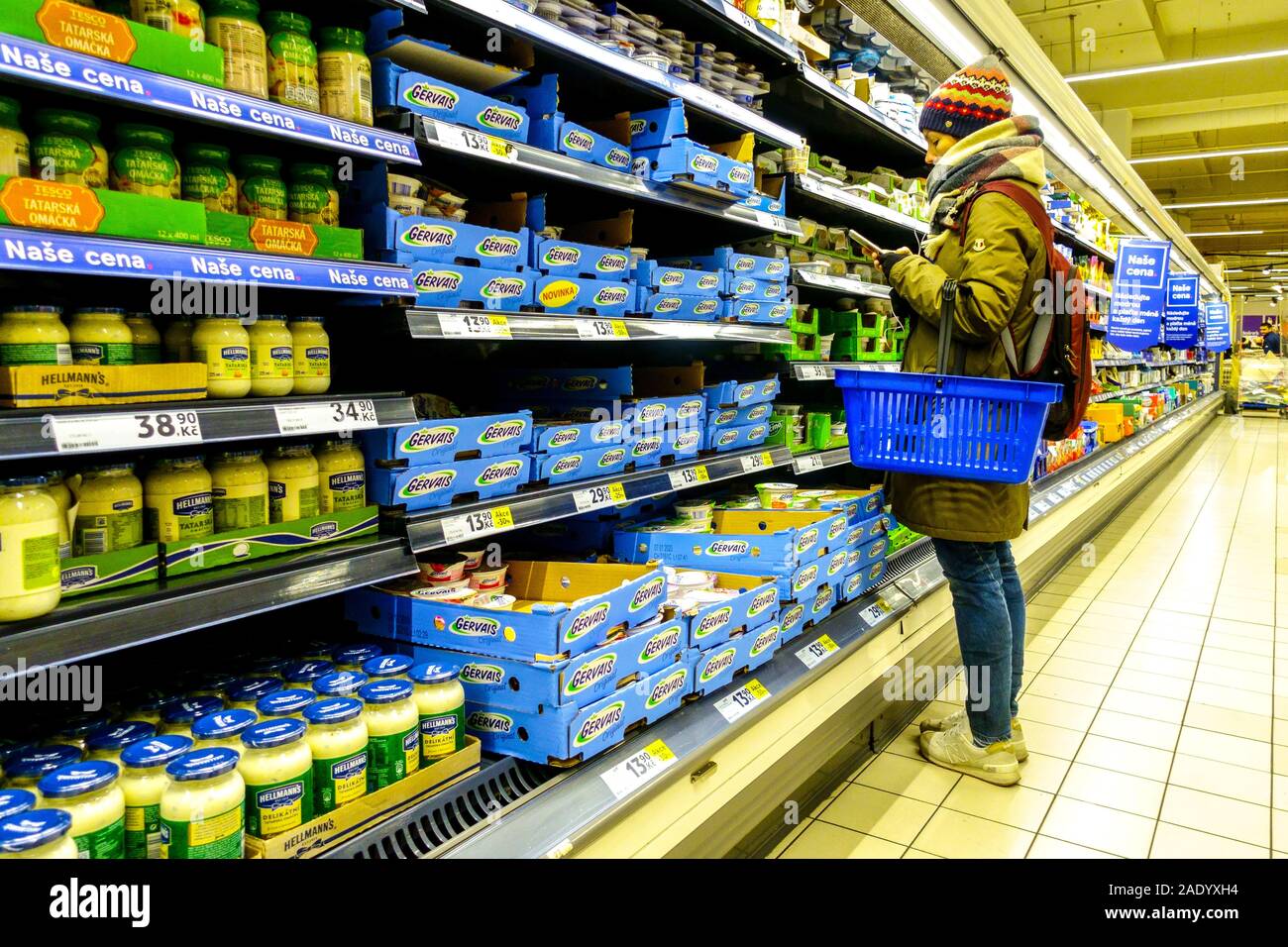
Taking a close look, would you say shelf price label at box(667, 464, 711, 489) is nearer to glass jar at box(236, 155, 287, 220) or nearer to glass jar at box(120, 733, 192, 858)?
glass jar at box(236, 155, 287, 220)

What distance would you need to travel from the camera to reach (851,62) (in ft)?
12.0

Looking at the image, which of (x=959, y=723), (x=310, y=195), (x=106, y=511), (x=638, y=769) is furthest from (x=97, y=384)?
(x=959, y=723)

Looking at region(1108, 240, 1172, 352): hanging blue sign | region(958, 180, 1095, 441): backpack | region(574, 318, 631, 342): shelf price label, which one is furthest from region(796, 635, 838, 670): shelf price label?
region(1108, 240, 1172, 352): hanging blue sign

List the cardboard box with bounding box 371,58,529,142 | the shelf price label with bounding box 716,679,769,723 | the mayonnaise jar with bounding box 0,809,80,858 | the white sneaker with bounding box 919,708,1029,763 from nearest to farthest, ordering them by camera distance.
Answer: the mayonnaise jar with bounding box 0,809,80,858 → the cardboard box with bounding box 371,58,529,142 → the shelf price label with bounding box 716,679,769,723 → the white sneaker with bounding box 919,708,1029,763

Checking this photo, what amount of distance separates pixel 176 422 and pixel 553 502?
0.94 m

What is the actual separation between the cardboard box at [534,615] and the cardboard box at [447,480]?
0.71ft

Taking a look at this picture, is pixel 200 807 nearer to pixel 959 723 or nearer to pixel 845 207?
pixel 959 723

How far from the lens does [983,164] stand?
262 cm

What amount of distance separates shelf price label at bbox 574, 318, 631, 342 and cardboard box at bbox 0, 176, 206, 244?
3.20ft

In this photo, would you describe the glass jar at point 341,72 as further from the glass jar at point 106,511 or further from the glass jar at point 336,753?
the glass jar at point 336,753

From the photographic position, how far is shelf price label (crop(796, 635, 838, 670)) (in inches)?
102

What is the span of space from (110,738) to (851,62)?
11.5 ft
